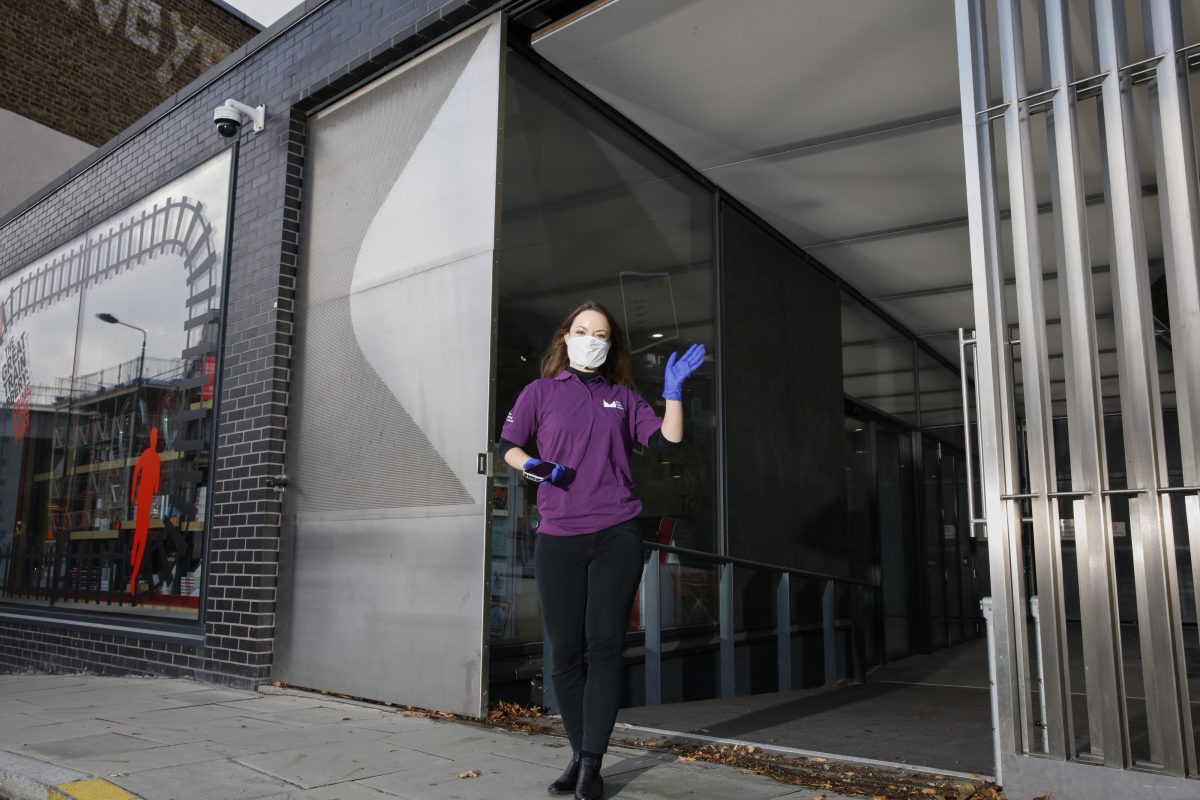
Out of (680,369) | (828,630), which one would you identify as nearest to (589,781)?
(680,369)

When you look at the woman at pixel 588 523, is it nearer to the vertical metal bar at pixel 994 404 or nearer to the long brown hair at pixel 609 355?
the long brown hair at pixel 609 355

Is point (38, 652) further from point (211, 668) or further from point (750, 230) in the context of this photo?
point (750, 230)

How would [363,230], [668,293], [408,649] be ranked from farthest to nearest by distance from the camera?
[668,293] < [363,230] < [408,649]

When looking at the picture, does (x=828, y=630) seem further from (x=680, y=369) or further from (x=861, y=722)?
(x=680, y=369)

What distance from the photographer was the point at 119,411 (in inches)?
303

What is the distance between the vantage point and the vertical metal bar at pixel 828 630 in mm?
7832

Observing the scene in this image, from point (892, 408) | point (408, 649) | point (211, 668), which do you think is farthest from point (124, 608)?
point (892, 408)

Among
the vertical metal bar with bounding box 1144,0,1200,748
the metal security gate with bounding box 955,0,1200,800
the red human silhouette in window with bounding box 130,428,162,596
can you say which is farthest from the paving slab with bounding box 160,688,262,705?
the vertical metal bar with bounding box 1144,0,1200,748

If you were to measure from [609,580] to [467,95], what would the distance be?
3.30 m

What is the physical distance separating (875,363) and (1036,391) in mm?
7525

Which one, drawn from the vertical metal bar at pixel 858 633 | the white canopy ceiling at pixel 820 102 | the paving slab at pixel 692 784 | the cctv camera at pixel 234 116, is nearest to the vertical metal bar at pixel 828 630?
the vertical metal bar at pixel 858 633

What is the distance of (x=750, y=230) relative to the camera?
8180 millimetres

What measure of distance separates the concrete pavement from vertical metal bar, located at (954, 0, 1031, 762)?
0.69 meters

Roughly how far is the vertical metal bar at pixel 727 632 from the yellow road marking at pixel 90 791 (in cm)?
403
